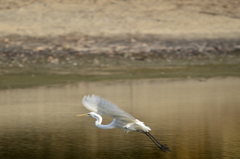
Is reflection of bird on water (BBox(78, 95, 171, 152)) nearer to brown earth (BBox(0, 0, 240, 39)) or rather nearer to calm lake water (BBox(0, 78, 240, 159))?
calm lake water (BBox(0, 78, 240, 159))

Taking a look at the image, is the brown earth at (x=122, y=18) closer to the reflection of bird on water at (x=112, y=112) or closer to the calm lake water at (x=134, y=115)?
the calm lake water at (x=134, y=115)

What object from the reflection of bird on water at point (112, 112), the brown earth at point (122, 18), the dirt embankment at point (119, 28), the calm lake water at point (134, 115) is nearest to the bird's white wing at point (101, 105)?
the reflection of bird on water at point (112, 112)

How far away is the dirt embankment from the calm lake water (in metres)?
3.93

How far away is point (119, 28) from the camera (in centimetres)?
1870

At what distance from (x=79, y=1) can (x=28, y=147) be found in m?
13.7

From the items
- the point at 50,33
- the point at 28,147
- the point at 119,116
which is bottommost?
the point at 28,147

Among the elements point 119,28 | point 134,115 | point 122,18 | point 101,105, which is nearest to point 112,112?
point 101,105

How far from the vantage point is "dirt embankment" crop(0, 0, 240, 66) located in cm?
1755

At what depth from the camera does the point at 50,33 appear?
60.2ft

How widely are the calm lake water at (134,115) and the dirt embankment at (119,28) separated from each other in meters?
3.93

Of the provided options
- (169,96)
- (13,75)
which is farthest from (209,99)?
(13,75)

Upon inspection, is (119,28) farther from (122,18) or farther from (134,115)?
(134,115)

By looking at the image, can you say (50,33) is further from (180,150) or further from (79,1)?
(180,150)

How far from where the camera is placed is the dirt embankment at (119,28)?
57.6 feet
